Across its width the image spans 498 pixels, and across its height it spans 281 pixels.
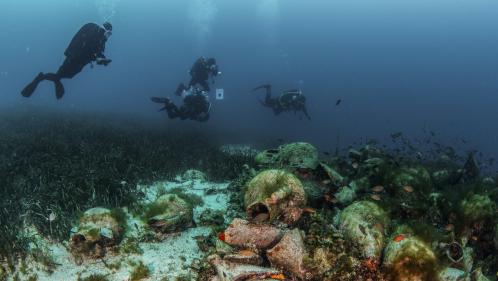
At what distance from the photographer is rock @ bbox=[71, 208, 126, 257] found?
18.1 feet

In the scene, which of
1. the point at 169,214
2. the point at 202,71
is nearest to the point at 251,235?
the point at 169,214

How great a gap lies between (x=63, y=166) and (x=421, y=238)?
6.79m

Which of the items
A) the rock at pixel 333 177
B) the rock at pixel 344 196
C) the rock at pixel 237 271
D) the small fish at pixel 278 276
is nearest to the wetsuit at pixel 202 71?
the rock at pixel 333 177

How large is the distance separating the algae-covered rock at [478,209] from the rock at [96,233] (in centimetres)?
517

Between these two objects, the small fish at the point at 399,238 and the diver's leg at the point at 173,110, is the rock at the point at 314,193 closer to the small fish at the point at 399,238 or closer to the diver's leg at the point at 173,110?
the small fish at the point at 399,238

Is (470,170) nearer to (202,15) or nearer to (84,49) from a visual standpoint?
(84,49)

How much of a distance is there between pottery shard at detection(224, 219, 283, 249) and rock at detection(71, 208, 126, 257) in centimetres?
171

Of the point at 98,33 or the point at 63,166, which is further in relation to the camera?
the point at 98,33

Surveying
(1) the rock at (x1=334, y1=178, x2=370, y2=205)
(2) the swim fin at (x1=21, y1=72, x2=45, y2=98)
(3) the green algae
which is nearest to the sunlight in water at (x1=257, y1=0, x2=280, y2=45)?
(2) the swim fin at (x1=21, y1=72, x2=45, y2=98)

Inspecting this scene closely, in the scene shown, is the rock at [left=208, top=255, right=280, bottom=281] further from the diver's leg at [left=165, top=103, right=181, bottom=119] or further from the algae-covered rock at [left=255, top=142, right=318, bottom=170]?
the diver's leg at [left=165, top=103, right=181, bottom=119]

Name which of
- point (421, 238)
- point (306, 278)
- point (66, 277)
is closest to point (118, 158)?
point (66, 277)

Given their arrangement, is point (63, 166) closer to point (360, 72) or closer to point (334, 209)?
point (334, 209)

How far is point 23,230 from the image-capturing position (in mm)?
6301

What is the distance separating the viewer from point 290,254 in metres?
4.88
